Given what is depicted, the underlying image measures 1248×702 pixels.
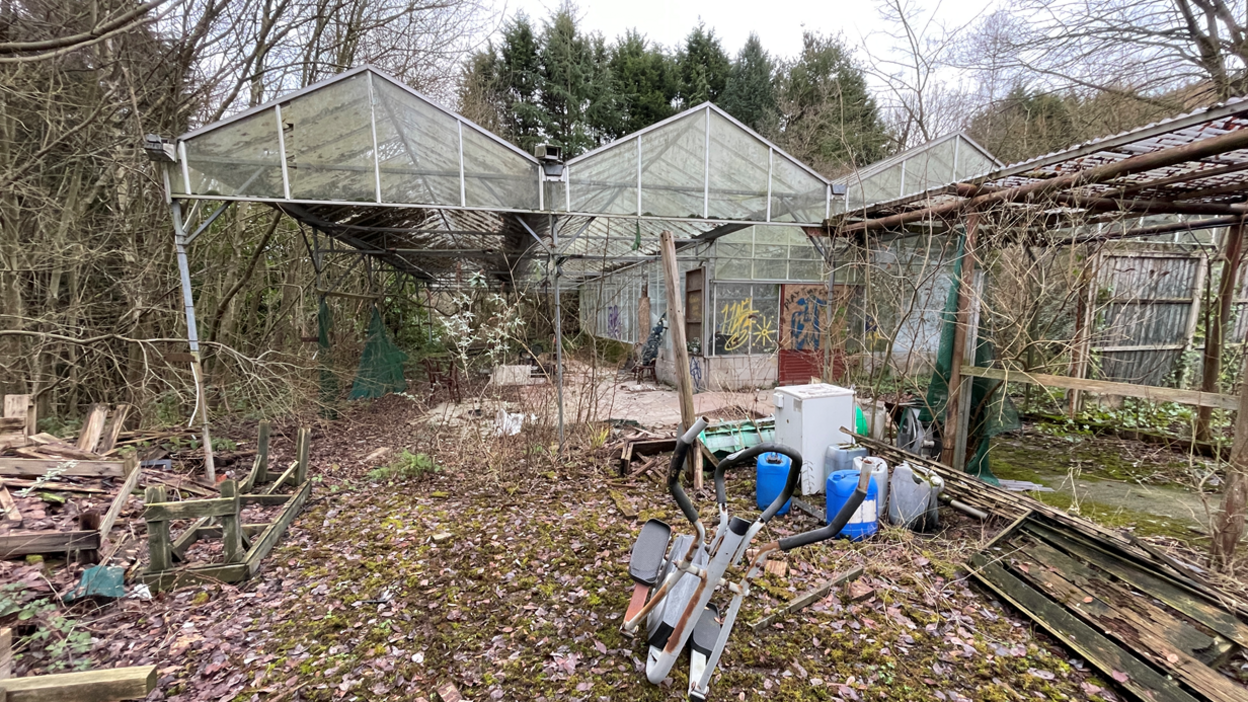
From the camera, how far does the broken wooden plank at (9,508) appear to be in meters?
3.10

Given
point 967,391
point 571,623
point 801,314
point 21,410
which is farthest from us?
point 801,314

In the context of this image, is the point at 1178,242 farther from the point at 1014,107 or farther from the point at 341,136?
the point at 341,136

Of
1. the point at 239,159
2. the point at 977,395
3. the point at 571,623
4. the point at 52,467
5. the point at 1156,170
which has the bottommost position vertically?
the point at 571,623

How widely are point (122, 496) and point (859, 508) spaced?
541cm

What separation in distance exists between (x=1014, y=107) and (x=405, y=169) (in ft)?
41.2

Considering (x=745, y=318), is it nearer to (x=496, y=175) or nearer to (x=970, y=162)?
(x=970, y=162)

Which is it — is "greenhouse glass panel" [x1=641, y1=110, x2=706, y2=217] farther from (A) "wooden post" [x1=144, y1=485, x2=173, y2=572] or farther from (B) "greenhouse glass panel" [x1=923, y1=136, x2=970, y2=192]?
(A) "wooden post" [x1=144, y1=485, x2=173, y2=572]

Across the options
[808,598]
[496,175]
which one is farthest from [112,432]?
[808,598]

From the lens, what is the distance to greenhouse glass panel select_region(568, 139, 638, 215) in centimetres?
552

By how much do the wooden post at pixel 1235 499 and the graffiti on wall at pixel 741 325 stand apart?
7.13 metres

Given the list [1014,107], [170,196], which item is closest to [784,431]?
[170,196]

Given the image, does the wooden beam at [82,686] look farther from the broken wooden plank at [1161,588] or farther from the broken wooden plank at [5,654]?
the broken wooden plank at [1161,588]

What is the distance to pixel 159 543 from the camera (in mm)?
2920

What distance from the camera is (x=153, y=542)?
291 centimetres
